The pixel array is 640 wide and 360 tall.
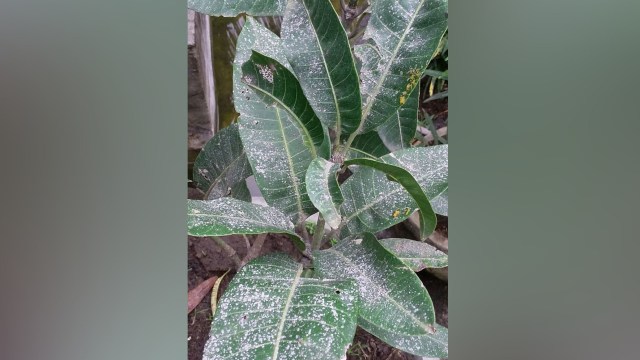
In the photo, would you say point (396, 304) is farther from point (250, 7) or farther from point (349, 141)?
point (250, 7)

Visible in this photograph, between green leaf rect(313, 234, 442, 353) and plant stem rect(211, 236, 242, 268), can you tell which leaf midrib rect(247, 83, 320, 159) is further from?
plant stem rect(211, 236, 242, 268)

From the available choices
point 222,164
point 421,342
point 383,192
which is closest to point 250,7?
point 222,164

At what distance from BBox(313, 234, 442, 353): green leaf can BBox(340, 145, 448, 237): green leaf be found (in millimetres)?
47

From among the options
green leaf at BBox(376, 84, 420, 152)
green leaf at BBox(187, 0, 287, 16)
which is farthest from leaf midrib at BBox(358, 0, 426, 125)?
green leaf at BBox(187, 0, 287, 16)

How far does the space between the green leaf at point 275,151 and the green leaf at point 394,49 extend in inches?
5.3

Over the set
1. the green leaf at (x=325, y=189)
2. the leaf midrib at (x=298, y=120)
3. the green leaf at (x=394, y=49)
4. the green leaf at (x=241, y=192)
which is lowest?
the green leaf at (x=241, y=192)

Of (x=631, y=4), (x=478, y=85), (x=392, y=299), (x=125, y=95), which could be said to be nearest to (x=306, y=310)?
(x=392, y=299)

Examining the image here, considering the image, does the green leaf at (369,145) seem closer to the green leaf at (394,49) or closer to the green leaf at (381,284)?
the green leaf at (394,49)

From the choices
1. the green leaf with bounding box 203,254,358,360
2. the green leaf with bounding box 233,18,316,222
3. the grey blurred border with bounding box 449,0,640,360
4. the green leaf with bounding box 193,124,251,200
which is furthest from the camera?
the grey blurred border with bounding box 449,0,640,360

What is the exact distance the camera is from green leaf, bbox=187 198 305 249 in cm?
73

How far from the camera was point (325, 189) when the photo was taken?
2.36 ft

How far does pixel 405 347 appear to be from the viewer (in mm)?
897

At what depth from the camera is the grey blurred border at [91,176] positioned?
0.96 meters

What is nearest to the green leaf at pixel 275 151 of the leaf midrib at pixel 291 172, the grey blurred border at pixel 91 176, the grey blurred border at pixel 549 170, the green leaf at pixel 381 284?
the leaf midrib at pixel 291 172
